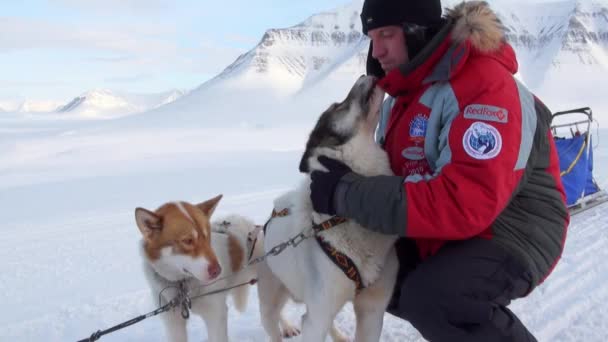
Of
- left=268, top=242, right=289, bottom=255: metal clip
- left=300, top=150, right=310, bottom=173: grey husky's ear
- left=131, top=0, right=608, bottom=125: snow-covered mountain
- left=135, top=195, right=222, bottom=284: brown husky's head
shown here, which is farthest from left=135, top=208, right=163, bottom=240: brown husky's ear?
left=131, top=0, right=608, bottom=125: snow-covered mountain

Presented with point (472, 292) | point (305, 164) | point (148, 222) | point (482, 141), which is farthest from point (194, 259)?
point (482, 141)

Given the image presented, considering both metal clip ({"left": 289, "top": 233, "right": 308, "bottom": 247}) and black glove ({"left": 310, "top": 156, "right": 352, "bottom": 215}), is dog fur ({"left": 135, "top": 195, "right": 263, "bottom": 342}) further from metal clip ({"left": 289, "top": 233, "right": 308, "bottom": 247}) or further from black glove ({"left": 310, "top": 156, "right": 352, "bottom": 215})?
black glove ({"left": 310, "top": 156, "right": 352, "bottom": 215})

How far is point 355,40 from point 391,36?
7519 centimetres

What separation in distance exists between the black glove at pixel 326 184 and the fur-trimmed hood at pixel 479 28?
0.65 m

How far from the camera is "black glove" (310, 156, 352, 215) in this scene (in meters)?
1.91

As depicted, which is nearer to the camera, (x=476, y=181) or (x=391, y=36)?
(x=476, y=181)

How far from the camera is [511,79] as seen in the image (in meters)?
1.78

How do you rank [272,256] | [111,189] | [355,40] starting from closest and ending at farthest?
[272,256] → [111,189] → [355,40]

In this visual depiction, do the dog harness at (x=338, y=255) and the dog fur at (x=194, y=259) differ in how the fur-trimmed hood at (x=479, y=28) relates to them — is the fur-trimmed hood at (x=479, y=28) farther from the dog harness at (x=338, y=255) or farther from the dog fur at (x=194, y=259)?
the dog fur at (x=194, y=259)

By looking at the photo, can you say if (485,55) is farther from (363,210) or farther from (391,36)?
(363,210)

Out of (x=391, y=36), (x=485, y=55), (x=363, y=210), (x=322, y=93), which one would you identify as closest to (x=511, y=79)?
(x=485, y=55)

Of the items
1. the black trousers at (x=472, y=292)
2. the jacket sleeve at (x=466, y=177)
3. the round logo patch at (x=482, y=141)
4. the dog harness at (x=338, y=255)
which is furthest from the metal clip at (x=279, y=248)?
the round logo patch at (x=482, y=141)

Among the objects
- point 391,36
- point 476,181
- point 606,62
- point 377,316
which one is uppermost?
point 391,36

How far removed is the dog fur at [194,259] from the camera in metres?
2.26
